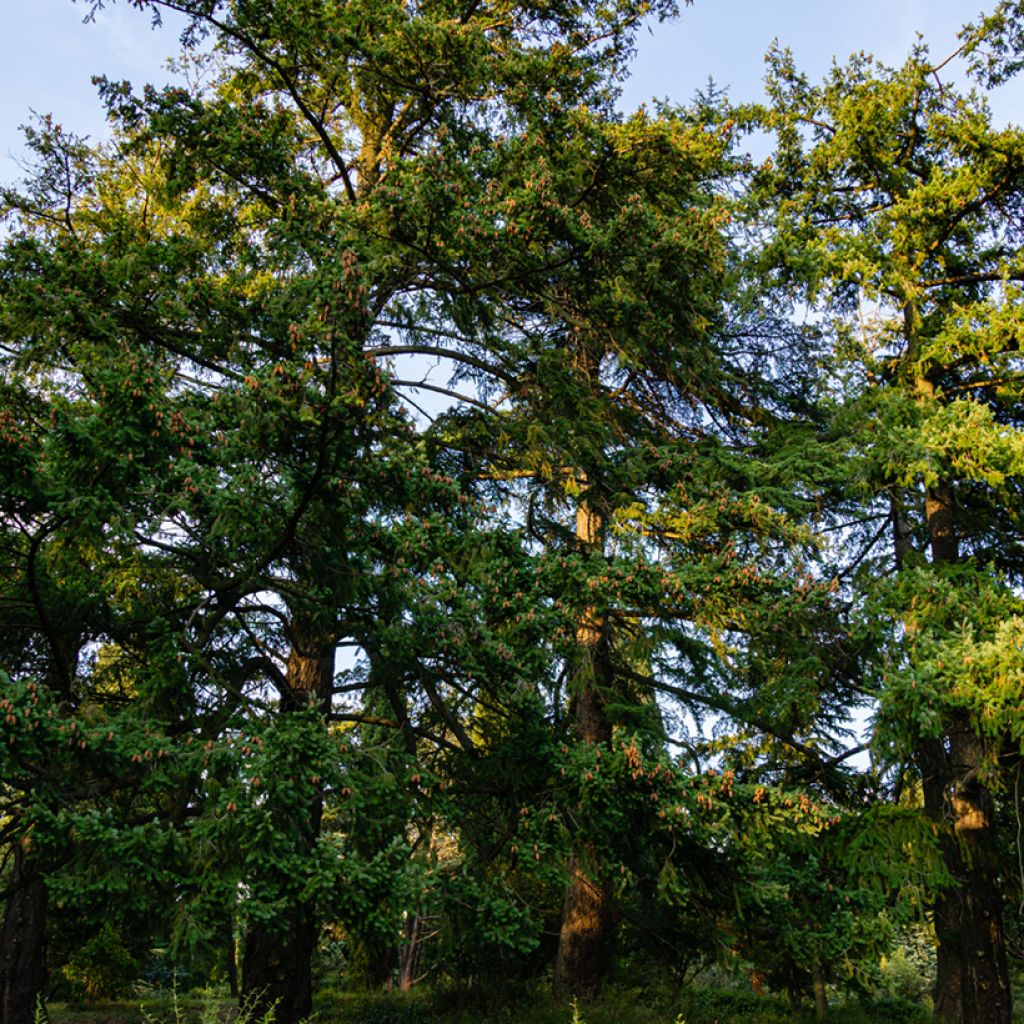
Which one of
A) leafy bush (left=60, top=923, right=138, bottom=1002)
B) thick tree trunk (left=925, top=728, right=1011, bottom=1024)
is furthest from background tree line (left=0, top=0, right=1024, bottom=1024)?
leafy bush (left=60, top=923, right=138, bottom=1002)

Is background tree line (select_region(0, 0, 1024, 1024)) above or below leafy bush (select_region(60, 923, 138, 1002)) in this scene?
above

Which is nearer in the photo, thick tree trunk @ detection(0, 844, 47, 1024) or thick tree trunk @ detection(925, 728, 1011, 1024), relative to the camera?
thick tree trunk @ detection(925, 728, 1011, 1024)

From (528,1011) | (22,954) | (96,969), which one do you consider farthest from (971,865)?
(96,969)

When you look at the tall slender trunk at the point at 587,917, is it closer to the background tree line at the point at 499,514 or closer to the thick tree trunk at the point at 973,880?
the background tree line at the point at 499,514

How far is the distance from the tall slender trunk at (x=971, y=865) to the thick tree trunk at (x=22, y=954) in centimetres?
1071

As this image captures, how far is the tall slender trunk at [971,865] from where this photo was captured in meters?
10.0

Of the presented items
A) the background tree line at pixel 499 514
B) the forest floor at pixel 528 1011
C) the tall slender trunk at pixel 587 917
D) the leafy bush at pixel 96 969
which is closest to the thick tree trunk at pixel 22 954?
the background tree line at pixel 499 514

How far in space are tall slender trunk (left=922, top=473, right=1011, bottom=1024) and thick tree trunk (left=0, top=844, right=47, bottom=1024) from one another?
10.7 m

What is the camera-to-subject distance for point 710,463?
10.3 m

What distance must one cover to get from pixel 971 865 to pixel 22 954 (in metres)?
11.4

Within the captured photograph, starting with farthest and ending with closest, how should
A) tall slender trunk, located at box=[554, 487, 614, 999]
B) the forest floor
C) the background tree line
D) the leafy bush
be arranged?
1. the leafy bush
2. tall slender trunk, located at box=[554, 487, 614, 999]
3. the forest floor
4. the background tree line

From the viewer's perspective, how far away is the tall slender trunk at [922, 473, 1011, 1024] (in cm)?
1002

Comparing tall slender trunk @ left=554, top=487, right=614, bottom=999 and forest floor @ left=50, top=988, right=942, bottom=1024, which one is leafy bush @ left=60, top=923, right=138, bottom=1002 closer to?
forest floor @ left=50, top=988, right=942, bottom=1024

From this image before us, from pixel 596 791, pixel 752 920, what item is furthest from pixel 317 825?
pixel 752 920
